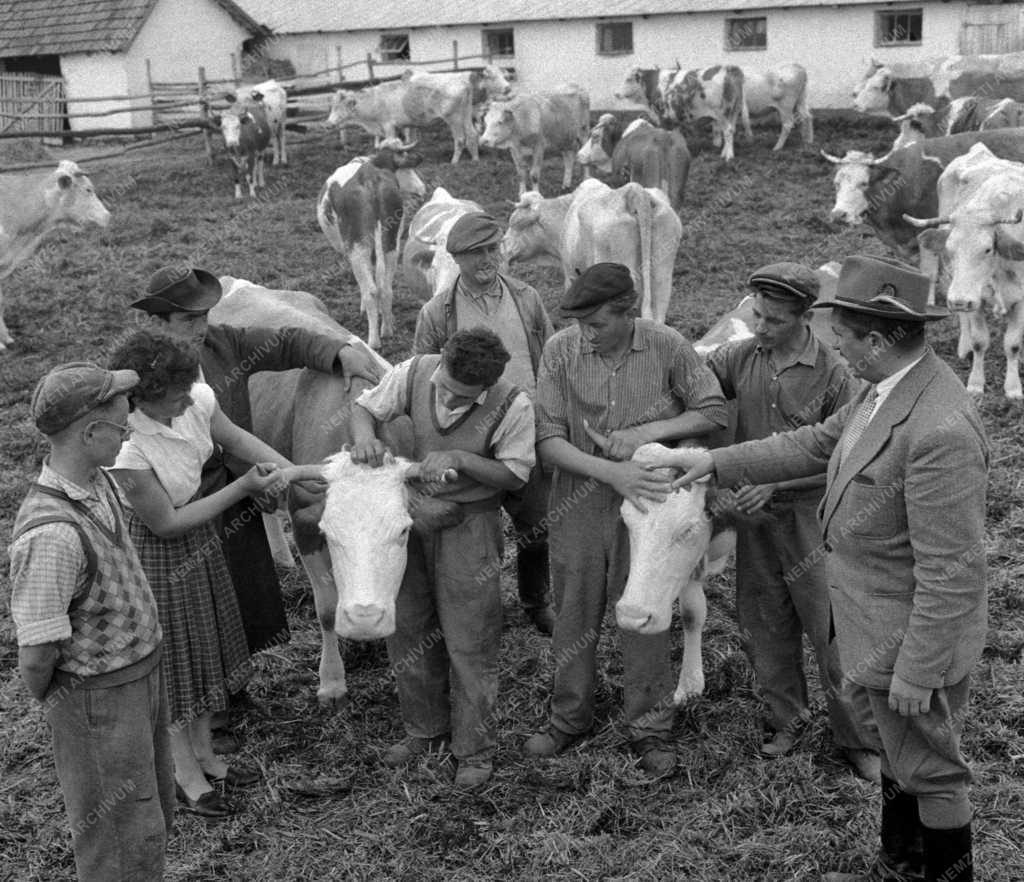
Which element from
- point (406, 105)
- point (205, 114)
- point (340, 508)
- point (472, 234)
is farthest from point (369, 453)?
point (205, 114)

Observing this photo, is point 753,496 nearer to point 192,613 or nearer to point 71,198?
point 192,613

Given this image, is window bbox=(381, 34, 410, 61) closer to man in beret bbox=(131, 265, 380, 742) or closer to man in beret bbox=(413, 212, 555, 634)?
man in beret bbox=(413, 212, 555, 634)

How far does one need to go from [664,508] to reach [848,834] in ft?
4.28

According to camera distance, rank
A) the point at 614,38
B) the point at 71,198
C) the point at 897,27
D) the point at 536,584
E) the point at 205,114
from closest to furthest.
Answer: the point at 536,584 < the point at 71,198 < the point at 205,114 < the point at 897,27 < the point at 614,38

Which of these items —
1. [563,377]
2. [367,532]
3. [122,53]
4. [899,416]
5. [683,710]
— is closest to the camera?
[899,416]

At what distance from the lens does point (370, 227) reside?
10.7 meters

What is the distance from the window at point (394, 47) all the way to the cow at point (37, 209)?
58.9 feet

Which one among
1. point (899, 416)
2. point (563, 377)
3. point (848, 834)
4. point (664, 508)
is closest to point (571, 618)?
point (664, 508)

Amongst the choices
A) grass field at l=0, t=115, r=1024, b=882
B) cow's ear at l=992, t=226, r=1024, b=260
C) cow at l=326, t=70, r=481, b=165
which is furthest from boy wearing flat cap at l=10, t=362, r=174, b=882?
cow at l=326, t=70, r=481, b=165

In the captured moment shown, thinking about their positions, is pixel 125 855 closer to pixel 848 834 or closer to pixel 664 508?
pixel 664 508

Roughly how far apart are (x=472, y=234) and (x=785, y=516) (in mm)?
1894

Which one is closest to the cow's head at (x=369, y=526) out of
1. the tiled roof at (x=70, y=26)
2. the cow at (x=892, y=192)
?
the cow at (x=892, y=192)

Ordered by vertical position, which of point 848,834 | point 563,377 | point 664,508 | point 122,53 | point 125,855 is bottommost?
point 848,834

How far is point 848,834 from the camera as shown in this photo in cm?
389
